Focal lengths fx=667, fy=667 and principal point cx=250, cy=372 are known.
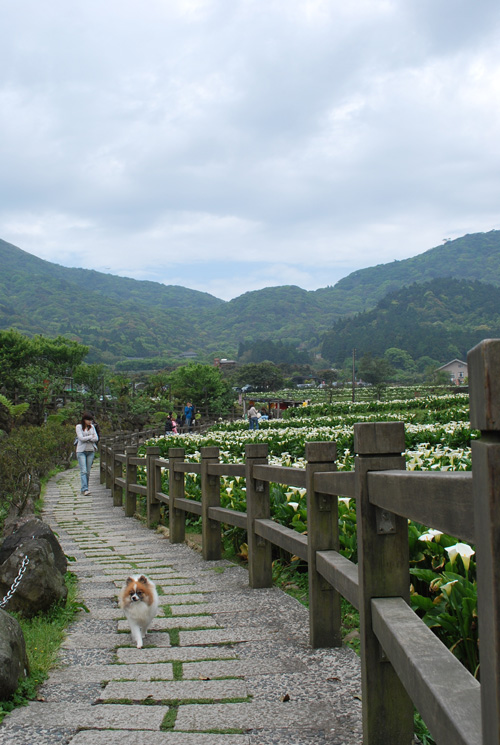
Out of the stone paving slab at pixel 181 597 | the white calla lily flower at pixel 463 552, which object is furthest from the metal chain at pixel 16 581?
the white calla lily flower at pixel 463 552

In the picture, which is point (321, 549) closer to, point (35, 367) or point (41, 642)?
point (41, 642)

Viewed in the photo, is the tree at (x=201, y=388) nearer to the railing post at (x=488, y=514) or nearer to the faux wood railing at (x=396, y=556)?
the faux wood railing at (x=396, y=556)

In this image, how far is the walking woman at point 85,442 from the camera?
1244cm

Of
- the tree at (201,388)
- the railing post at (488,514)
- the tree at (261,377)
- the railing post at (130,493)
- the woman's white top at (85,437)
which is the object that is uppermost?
the tree at (261,377)

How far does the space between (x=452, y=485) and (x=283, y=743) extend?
157 centimetres

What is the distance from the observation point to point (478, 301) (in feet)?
559

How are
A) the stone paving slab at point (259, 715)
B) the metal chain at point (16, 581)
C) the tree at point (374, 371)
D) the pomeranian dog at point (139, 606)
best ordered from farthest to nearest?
the tree at point (374, 371) < the metal chain at point (16, 581) < the pomeranian dog at point (139, 606) < the stone paving slab at point (259, 715)

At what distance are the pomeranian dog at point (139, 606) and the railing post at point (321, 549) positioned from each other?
3.05 feet

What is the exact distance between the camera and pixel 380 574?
2.21 meters

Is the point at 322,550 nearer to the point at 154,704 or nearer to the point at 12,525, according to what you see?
the point at 154,704

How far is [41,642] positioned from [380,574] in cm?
217

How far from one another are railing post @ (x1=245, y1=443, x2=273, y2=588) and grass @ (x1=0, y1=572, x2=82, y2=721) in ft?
4.02

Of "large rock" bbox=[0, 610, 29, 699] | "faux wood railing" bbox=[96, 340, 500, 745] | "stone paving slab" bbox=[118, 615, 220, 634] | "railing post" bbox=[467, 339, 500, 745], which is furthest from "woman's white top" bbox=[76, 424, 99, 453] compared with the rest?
"railing post" bbox=[467, 339, 500, 745]

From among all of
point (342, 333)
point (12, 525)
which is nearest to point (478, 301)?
point (342, 333)
